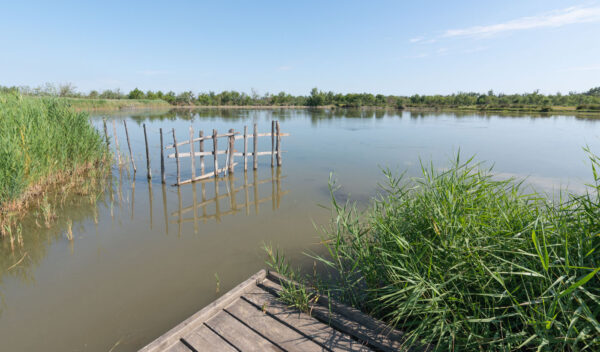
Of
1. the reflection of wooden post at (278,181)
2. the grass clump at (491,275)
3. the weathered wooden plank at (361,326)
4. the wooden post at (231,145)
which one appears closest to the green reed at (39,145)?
the wooden post at (231,145)

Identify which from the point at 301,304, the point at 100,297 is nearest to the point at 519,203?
the point at 301,304

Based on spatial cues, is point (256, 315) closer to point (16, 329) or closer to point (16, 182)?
point (16, 329)

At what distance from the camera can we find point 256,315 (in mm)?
3188

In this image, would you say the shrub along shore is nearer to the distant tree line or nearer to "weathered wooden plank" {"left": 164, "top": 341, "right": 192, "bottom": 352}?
the distant tree line

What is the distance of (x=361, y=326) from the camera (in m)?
2.93

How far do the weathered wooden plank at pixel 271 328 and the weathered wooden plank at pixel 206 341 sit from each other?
0.31 meters

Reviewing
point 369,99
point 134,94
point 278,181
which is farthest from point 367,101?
point 278,181

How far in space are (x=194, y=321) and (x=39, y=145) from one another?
8076 millimetres

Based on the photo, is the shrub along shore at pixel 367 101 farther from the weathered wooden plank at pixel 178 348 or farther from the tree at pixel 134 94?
the weathered wooden plank at pixel 178 348

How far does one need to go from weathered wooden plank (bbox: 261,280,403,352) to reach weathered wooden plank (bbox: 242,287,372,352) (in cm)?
7

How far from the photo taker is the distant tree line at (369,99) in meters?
71.6

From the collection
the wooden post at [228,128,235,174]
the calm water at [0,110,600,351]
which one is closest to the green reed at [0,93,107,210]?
the calm water at [0,110,600,351]

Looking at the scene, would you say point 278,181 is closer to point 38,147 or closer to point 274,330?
point 38,147

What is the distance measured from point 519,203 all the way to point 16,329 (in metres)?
6.92
